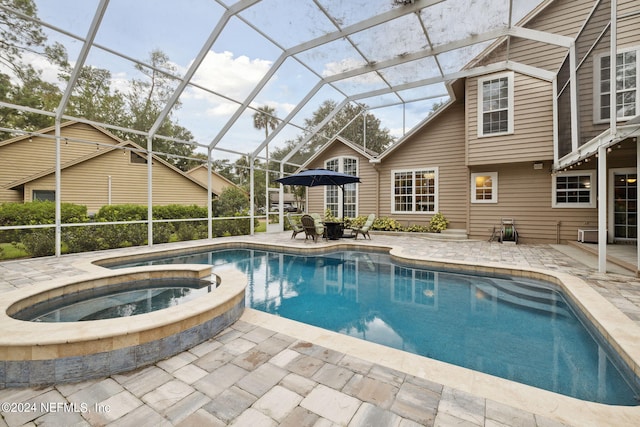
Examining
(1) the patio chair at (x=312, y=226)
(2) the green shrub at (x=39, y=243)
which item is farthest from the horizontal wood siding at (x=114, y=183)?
(1) the patio chair at (x=312, y=226)

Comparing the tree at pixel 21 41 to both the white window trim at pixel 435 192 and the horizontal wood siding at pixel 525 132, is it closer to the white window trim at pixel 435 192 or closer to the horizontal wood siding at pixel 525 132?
the white window trim at pixel 435 192

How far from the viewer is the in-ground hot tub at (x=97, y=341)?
2.27 meters

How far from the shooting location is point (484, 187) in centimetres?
1005

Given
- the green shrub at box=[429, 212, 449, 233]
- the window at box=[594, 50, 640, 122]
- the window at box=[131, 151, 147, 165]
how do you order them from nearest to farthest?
the window at box=[594, 50, 640, 122], the green shrub at box=[429, 212, 449, 233], the window at box=[131, 151, 147, 165]

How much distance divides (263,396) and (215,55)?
7.89 meters

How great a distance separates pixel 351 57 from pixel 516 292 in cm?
731

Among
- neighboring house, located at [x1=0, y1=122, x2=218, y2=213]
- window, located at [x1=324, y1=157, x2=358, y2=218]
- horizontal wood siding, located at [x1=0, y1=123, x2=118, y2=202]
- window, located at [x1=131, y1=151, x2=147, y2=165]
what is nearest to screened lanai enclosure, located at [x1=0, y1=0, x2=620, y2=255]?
neighboring house, located at [x1=0, y1=122, x2=218, y2=213]

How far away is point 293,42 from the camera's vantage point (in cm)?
768

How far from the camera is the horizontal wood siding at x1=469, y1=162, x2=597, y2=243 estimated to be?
8891 mm

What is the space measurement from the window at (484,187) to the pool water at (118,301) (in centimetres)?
921

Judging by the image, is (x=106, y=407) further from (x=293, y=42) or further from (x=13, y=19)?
(x=293, y=42)

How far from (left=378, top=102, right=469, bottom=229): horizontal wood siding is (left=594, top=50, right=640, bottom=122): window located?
4.73 metres

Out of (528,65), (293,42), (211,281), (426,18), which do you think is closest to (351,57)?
(293,42)

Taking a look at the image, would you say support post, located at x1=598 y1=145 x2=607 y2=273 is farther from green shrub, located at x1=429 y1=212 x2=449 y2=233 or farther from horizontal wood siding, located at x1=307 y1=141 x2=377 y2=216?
horizontal wood siding, located at x1=307 y1=141 x2=377 y2=216
